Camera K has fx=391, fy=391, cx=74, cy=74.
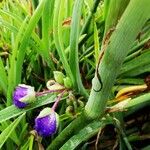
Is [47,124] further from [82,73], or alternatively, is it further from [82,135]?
[82,73]

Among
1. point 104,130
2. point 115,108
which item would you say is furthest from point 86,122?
point 104,130

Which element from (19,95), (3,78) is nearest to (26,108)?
(19,95)

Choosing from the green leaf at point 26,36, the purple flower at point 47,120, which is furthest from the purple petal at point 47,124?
the green leaf at point 26,36

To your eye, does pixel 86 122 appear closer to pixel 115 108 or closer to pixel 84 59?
pixel 115 108

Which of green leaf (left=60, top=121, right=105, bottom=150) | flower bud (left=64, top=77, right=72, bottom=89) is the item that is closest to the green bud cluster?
flower bud (left=64, top=77, right=72, bottom=89)

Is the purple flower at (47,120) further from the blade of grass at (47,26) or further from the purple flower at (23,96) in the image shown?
the blade of grass at (47,26)
